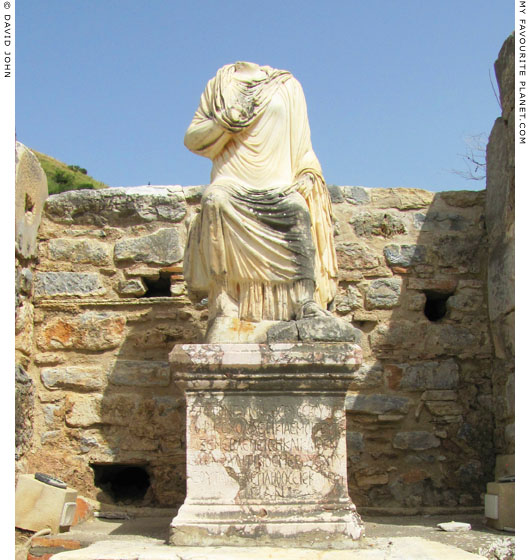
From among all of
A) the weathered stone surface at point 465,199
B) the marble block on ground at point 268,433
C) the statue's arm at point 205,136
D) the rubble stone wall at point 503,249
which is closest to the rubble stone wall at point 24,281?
the statue's arm at point 205,136

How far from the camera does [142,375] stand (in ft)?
17.5

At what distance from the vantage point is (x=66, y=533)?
4344 mm

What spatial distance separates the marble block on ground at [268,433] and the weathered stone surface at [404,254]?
6.05 feet

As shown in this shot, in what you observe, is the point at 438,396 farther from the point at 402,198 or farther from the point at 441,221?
the point at 402,198

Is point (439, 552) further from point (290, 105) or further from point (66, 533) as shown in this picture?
point (290, 105)

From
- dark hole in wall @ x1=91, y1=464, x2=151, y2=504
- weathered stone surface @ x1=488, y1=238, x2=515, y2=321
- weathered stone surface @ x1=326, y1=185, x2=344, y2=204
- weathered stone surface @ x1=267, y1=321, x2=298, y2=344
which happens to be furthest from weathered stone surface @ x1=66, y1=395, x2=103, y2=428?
weathered stone surface @ x1=488, y1=238, x2=515, y2=321

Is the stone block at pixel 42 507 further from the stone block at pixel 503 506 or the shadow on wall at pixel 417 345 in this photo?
the stone block at pixel 503 506

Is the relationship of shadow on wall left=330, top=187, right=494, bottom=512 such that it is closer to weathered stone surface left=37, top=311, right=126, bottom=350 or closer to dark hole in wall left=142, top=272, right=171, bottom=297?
dark hole in wall left=142, top=272, right=171, bottom=297

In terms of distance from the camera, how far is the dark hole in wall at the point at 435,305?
5609 millimetres

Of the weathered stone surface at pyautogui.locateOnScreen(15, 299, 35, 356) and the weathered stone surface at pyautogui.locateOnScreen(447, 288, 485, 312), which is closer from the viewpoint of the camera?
the weathered stone surface at pyautogui.locateOnScreen(15, 299, 35, 356)

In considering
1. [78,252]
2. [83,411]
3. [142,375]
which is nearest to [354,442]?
[142,375]

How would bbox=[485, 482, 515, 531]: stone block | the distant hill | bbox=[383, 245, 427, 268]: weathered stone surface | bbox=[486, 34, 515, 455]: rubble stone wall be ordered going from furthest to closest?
the distant hill < bbox=[383, 245, 427, 268]: weathered stone surface < bbox=[486, 34, 515, 455]: rubble stone wall < bbox=[485, 482, 515, 531]: stone block

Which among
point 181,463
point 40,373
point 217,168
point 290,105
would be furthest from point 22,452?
point 290,105

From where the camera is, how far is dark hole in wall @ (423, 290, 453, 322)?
5609 millimetres
